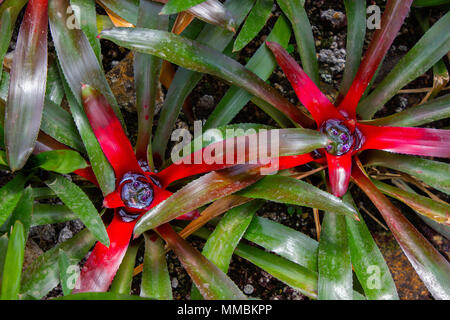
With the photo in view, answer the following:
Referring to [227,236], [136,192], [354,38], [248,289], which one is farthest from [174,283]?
[354,38]

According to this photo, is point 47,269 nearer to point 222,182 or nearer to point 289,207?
point 222,182

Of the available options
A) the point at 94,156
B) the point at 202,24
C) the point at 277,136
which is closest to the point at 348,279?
the point at 277,136

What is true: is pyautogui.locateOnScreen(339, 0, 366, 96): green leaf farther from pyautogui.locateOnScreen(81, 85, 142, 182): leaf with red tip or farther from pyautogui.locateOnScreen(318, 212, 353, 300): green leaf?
pyautogui.locateOnScreen(81, 85, 142, 182): leaf with red tip

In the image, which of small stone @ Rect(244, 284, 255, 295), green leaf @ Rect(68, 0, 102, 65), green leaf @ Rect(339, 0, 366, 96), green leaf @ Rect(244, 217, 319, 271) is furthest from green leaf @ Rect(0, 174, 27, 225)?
green leaf @ Rect(339, 0, 366, 96)

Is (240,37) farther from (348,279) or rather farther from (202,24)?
(348,279)

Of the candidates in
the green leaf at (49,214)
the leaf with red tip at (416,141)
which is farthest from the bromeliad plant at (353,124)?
the green leaf at (49,214)

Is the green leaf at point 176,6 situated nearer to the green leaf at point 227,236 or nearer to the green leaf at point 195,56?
the green leaf at point 195,56
